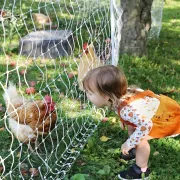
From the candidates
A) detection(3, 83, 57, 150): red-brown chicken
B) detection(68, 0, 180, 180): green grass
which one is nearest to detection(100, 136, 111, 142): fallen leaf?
detection(68, 0, 180, 180): green grass

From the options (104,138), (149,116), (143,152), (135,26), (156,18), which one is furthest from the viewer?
(156,18)

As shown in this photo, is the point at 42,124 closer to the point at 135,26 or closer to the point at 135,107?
the point at 135,107

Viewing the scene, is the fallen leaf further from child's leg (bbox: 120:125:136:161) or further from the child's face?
the child's face

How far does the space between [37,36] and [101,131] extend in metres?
2.59

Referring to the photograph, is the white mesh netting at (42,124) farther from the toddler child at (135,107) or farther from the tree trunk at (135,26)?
the tree trunk at (135,26)

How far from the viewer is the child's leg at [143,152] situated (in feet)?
8.52

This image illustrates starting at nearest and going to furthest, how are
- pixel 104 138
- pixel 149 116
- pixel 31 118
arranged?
1. pixel 149 116
2. pixel 31 118
3. pixel 104 138

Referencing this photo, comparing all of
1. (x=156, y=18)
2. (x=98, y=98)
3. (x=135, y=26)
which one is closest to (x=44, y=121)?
(x=98, y=98)

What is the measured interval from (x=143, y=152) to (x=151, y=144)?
1.74 feet

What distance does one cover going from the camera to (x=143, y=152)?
2.61 metres

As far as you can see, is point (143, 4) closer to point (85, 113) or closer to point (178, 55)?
point (178, 55)

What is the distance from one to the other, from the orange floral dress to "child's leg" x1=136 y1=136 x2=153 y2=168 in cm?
8

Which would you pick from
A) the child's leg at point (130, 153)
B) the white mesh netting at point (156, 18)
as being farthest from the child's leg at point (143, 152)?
the white mesh netting at point (156, 18)

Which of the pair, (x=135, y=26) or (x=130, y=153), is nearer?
(x=130, y=153)
